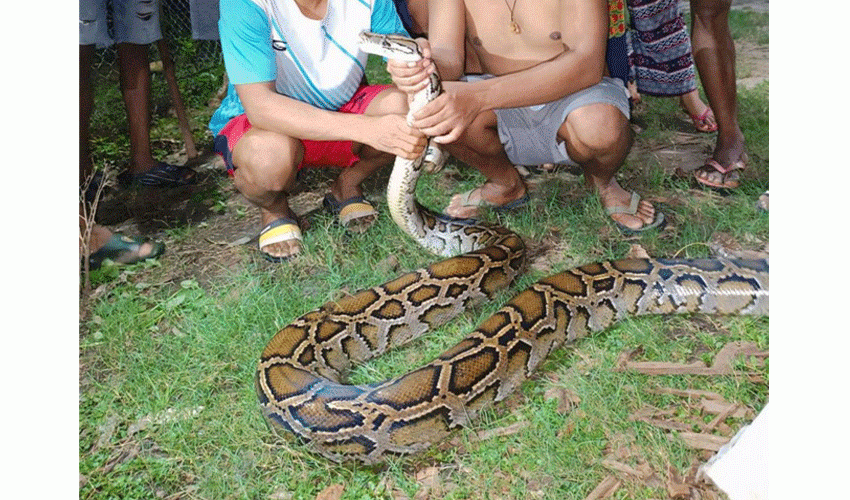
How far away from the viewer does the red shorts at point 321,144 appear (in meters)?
2.48

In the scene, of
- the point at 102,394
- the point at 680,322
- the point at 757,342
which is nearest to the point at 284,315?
the point at 102,394

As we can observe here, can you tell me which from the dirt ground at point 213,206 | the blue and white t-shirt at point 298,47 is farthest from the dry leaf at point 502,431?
the blue and white t-shirt at point 298,47

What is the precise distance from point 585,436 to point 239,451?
843mm

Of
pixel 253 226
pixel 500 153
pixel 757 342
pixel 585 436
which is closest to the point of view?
pixel 585 436

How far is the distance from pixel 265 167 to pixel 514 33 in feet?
3.03

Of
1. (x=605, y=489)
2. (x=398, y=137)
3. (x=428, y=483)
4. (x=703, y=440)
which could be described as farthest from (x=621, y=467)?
(x=398, y=137)

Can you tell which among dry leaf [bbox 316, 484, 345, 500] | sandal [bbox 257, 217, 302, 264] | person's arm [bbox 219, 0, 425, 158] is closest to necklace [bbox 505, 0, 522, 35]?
person's arm [bbox 219, 0, 425, 158]

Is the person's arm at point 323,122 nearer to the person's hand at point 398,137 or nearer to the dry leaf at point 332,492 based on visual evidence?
the person's hand at point 398,137

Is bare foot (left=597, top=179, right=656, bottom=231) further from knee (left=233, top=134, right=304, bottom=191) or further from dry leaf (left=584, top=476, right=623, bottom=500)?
knee (left=233, top=134, right=304, bottom=191)

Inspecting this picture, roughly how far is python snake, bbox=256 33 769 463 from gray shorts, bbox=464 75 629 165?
1.05 feet

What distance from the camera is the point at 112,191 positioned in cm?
221

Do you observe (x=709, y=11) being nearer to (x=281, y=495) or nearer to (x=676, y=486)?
(x=676, y=486)
